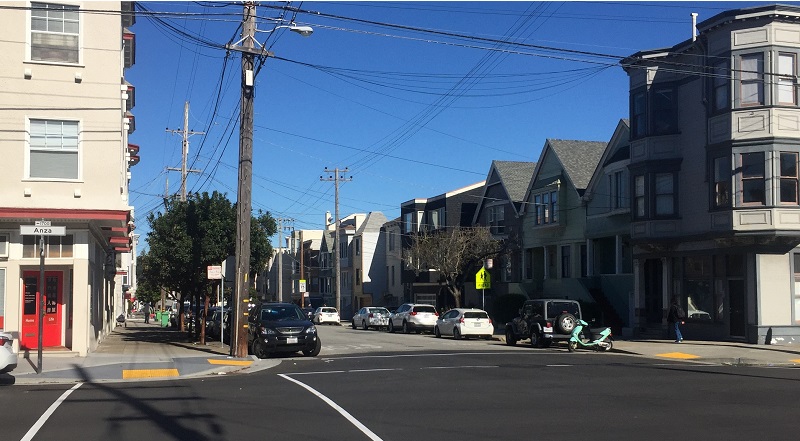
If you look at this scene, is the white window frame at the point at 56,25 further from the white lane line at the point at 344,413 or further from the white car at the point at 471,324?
the white car at the point at 471,324

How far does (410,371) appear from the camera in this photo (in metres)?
19.1

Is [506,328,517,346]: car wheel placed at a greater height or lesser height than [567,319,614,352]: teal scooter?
lesser

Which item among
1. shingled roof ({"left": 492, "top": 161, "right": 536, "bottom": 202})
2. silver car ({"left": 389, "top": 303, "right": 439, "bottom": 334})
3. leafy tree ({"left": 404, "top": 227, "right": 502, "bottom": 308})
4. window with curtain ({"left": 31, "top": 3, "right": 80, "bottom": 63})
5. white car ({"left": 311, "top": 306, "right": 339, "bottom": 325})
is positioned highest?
window with curtain ({"left": 31, "top": 3, "right": 80, "bottom": 63})

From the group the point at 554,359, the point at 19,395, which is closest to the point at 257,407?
the point at 19,395

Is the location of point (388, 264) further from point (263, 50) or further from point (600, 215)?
point (263, 50)

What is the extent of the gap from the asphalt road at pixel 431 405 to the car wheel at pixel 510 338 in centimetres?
1007

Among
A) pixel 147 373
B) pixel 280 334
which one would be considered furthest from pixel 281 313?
pixel 147 373

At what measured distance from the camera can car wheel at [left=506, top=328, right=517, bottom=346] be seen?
101 ft

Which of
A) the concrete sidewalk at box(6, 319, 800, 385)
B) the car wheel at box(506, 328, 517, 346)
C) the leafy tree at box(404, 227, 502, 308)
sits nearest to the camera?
the concrete sidewalk at box(6, 319, 800, 385)

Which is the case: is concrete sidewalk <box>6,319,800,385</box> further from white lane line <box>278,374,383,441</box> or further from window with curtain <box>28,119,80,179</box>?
window with curtain <box>28,119,80,179</box>

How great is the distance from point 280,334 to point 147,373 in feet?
17.9

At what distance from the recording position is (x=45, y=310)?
24328mm

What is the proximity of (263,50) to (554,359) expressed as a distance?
1193 centimetres

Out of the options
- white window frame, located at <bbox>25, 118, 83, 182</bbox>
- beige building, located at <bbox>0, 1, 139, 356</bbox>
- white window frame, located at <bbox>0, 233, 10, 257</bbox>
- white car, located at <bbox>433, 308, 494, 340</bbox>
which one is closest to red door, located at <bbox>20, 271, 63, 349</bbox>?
beige building, located at <bbox>0, 1, 139, 356</bbox>
